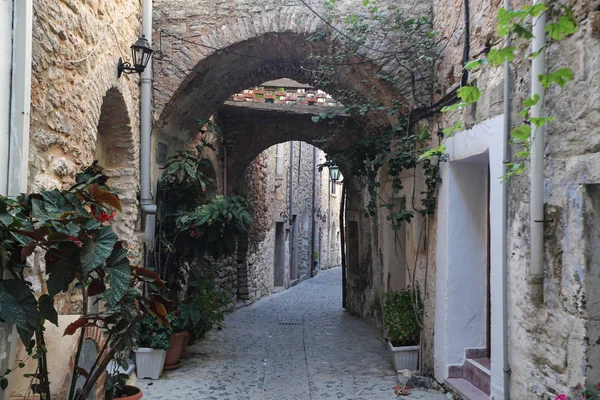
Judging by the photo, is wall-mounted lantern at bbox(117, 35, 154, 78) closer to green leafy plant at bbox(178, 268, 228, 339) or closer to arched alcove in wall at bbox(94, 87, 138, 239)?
arched alcove in wall at bbox(94, 87, 138, 239)

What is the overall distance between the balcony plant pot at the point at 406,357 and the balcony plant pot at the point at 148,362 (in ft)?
7.54

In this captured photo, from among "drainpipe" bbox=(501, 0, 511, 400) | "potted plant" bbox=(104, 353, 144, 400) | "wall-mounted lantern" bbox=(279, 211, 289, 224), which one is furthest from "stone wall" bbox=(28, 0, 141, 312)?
"wall-mounted lantern" bbox=(279, 211, 289, 224)

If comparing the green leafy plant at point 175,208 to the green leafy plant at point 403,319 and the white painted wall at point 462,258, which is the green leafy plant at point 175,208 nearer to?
the green leafy plant at point 403,319

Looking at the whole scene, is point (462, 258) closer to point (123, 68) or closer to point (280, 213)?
point (123, 68)

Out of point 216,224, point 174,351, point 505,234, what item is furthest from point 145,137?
point 505,234

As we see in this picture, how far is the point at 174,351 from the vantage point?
5.73 meters

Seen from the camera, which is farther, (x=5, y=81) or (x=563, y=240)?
(x=563, y=240)

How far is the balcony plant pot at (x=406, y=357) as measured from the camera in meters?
5.58

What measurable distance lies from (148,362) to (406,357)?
8.29 ft

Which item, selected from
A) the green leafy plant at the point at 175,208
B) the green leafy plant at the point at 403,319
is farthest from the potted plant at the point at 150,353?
the green leafy plant at the point at 403,319

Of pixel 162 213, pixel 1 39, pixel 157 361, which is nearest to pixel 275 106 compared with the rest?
pixel 162 213

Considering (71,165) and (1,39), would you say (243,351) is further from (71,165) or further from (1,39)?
(1,39)

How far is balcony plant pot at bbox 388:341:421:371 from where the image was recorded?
558cm

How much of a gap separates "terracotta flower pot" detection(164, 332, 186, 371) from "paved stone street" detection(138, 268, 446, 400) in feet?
0.34
